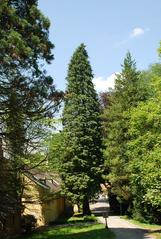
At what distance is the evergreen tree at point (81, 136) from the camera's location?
4656cm

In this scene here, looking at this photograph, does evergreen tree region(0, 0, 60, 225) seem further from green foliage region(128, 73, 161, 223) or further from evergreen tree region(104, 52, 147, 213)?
evergreen tree region(104, 52, 147, 213)

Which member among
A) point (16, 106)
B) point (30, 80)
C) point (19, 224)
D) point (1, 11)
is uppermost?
point (1, 11)

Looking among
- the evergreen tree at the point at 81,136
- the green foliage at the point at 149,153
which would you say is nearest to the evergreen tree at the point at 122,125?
the evergreen tree at the point at 81,136

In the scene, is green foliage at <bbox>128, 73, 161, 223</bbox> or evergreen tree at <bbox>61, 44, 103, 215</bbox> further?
evergreen tree at <bbox>61, 44, 103, 215</bbox>

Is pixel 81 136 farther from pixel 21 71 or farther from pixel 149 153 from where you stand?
pixel 21 71

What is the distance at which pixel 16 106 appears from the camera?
1912 centimetres

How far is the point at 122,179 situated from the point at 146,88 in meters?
9.37

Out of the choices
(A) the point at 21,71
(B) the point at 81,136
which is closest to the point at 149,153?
(A) the point at 21,71

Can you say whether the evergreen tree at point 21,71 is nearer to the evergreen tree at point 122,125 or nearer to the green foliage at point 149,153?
the green foliage at point 149,153

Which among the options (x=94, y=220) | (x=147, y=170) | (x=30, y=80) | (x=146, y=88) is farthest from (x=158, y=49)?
(x=94, y=220)

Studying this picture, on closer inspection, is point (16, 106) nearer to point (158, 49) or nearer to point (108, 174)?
point (158, 49)

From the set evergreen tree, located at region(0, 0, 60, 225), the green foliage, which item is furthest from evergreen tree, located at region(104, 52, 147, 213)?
evergreen tree, located at region(0, 0, 60, 225)

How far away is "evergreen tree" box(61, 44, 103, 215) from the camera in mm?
46562

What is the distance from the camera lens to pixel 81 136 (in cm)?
4838
